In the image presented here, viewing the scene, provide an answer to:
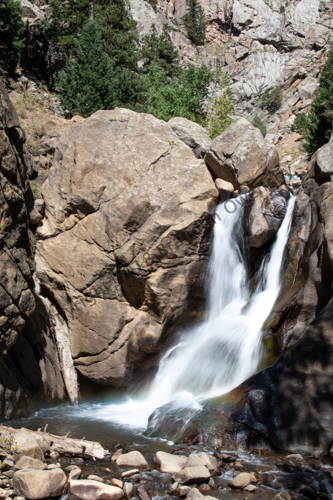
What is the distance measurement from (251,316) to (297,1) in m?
75.1

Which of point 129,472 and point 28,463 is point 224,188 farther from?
point 28,463

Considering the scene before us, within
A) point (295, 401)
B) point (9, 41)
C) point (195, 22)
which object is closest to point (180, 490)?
point (295, 401)

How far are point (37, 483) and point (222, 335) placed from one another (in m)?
6.23

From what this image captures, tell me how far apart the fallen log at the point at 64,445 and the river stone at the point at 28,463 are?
1.99 ft

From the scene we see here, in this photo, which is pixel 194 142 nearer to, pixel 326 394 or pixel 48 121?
pixel 48 121

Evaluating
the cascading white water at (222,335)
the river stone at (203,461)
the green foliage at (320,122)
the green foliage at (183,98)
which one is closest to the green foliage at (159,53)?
the green foliage at (320,122)

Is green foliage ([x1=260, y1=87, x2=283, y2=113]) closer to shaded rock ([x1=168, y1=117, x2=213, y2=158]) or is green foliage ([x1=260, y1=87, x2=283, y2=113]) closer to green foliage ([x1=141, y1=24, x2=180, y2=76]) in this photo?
green foliage ([x1=141, y1=24, x2=180, y2=76])

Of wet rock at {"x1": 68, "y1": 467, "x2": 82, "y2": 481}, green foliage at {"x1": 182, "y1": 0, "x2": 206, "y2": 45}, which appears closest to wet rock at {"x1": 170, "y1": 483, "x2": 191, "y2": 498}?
wet rock at {"x1": 68, "y1": 467, "x2": 82, "y2": 481}

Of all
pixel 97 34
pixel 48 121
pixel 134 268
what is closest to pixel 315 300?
pixel 134 268

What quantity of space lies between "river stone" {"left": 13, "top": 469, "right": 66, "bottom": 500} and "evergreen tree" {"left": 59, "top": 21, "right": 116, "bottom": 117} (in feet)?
59.7

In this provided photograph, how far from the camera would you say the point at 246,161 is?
12094 millimetres

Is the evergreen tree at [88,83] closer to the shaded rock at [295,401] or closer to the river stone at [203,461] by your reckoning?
the shaded rock at [295,401]

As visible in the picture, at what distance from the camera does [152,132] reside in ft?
41.1

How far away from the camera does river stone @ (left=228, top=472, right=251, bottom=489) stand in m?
5.00
